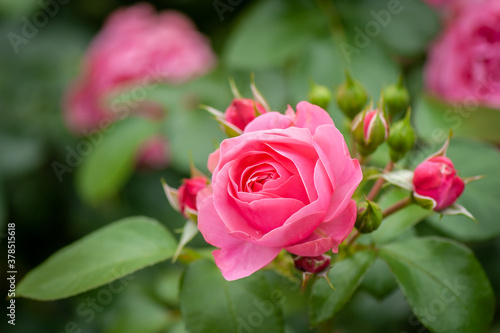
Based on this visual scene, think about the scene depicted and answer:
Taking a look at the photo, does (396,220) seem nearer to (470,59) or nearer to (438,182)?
(438,182)

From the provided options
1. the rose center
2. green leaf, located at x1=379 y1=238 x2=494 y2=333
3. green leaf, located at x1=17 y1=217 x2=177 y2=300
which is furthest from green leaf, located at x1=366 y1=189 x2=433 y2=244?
green leaf, located at x1=17 y1=217 x2=177 y2=300

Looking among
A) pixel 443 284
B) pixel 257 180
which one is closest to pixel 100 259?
pixel 257 180

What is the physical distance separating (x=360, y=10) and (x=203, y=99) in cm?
52

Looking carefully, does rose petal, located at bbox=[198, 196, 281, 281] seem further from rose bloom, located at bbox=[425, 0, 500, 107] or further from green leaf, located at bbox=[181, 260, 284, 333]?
rose bloom, located at bbox=[425, 0, 500, 107]

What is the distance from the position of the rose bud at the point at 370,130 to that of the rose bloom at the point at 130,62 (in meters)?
1.03

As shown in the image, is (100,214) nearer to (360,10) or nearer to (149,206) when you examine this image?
(149,206)

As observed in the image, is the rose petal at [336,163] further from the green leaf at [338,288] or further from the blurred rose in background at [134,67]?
the blurred rose in background at [134,67]

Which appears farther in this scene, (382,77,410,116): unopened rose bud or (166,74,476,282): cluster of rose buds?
(382,77,410,116): unopened rose bud

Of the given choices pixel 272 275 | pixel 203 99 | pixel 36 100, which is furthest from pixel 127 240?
pixel 36 100

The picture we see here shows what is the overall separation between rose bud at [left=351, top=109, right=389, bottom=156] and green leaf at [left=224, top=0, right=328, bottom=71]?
0.60 metres

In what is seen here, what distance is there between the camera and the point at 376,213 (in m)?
0.70

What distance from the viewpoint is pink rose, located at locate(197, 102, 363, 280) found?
0.63m

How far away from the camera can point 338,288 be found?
29.9 inches

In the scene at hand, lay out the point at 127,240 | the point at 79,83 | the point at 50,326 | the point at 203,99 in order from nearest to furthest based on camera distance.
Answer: the point at 127,240
the point at 203,99
the point at 50,326
the point at 79,83
